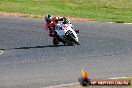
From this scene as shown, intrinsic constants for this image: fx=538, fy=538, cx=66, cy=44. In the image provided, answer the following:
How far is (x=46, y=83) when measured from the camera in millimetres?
18234

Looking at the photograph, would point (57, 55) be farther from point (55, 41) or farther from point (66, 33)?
point (55, 41)

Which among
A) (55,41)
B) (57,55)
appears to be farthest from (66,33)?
(57,55)

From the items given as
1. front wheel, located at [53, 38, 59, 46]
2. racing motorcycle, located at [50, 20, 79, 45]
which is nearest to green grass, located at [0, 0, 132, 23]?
front wheel, located at [53, 38, 59, 46]

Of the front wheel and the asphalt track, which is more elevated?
the front wheel

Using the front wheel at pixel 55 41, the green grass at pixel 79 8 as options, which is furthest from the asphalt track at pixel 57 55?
the green grass at pixel 79 8

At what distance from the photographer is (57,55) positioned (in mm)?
23766

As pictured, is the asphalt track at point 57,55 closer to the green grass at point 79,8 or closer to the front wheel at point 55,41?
the front wheel at point 55,41

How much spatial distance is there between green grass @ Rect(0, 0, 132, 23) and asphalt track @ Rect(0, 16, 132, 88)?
4.14 m

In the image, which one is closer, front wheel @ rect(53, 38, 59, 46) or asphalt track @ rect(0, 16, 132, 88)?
asphalt track @ rect(0, 16, 132, 88)

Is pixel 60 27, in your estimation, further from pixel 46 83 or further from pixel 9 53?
pixel 46 83

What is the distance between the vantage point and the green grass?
3884 cm

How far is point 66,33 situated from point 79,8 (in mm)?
17784

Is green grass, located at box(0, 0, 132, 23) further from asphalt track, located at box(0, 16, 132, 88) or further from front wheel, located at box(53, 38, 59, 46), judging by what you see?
front wheel, located at box(53, 38, 59, 46)

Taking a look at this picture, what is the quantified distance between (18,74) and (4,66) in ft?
5.76
